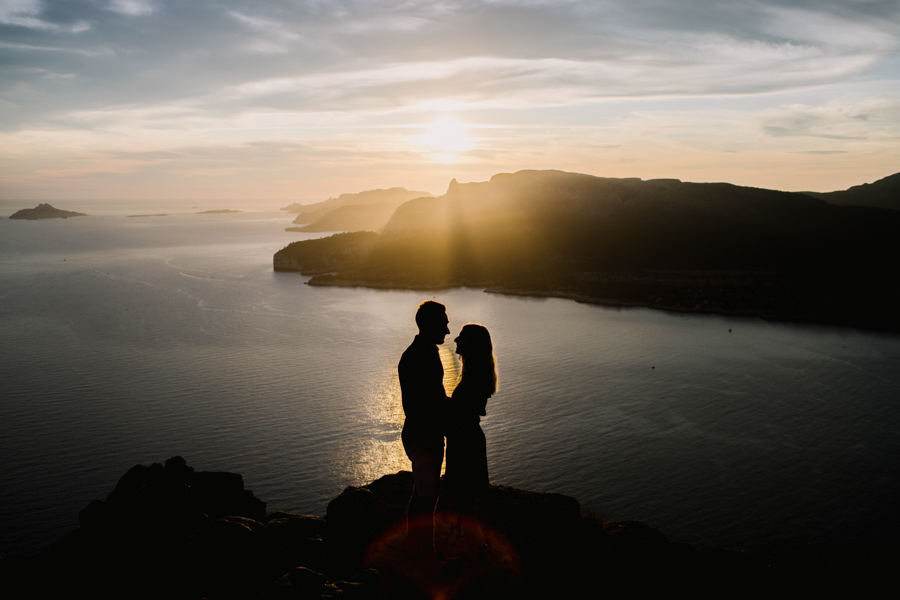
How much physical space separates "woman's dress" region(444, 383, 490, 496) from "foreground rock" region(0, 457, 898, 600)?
1329 millimetres

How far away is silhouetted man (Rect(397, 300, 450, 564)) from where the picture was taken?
661 cm

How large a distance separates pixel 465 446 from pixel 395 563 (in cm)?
231

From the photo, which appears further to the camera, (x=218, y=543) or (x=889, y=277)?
(x=889, y=277)

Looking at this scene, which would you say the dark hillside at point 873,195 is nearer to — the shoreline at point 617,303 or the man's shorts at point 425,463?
the shoreline at point 617,303

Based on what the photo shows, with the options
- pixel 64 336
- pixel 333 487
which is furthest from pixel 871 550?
pixel 64 336

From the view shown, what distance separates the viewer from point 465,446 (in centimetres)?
715

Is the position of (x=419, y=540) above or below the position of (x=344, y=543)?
above

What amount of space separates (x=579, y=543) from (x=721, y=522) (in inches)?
749

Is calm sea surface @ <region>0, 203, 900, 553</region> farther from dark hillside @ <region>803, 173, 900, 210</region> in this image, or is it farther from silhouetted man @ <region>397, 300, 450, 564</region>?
dark hillside @ <region>803, 173, 900, 210</region>

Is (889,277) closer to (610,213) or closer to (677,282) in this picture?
(677,282)

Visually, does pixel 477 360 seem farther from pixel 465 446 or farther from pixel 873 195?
pixel 873 195

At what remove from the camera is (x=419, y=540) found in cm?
763

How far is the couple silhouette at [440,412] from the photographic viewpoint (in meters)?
6.63

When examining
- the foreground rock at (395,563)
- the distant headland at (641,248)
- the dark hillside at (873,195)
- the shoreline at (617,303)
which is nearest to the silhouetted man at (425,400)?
the foreground rock at (395,563)
